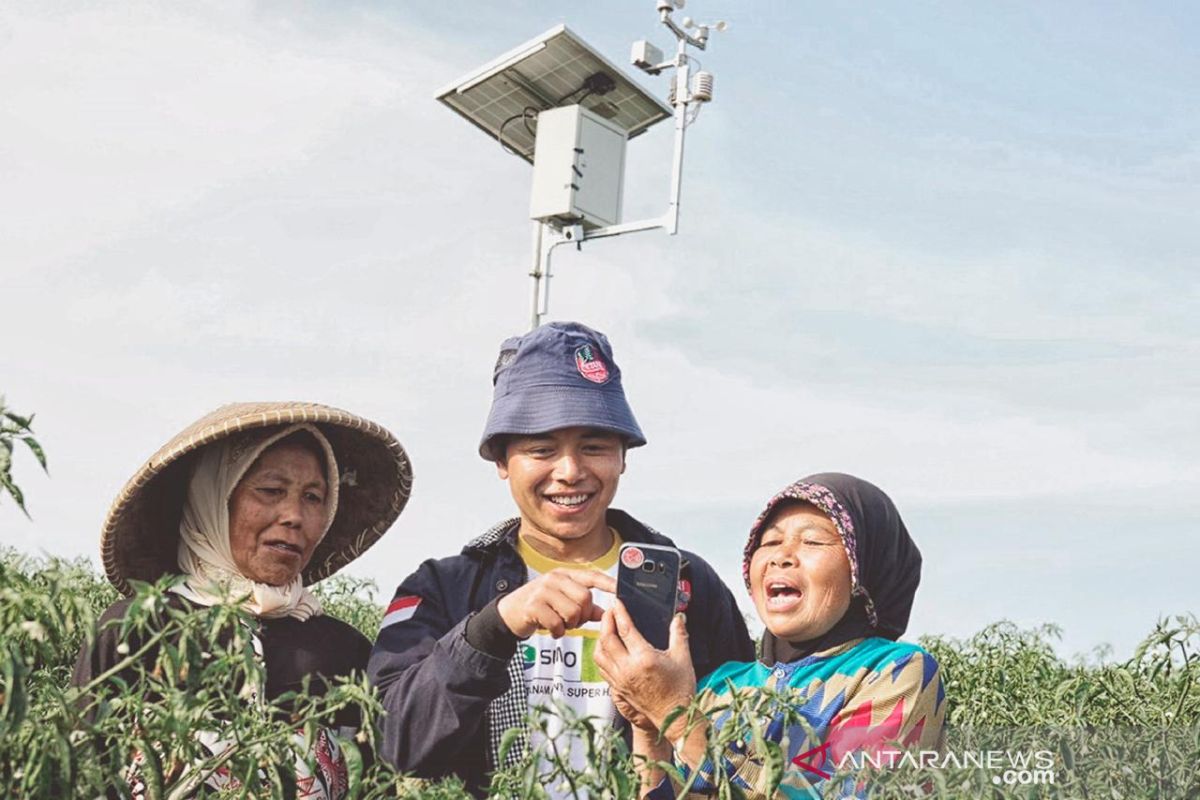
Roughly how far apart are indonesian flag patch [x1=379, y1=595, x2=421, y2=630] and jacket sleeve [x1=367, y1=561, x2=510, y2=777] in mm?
42

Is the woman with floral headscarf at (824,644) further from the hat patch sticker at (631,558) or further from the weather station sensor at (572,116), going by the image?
the weather station sensor at (572,116)

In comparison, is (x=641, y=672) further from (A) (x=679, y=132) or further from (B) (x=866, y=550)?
(A) (x=679, y=132)

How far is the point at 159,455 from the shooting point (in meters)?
2.65

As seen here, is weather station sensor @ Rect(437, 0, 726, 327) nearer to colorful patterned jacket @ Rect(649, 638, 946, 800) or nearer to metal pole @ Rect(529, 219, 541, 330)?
metal pole @ Rect(529, 219, 541, 330)

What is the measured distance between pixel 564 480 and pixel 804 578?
504mm

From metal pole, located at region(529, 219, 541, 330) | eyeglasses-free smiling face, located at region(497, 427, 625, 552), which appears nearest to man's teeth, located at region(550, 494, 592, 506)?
eyeglasses-free smiling face, located at region(497, 427, 625, 552)

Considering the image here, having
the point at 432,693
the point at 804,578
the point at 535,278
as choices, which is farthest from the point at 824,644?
the point at 535,278

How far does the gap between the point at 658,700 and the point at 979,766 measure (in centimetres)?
64

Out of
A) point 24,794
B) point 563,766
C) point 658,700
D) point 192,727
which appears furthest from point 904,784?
point 24,794

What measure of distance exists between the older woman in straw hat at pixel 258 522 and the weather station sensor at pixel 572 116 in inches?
244

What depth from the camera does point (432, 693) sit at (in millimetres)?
2170

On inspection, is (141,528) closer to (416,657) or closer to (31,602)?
(416,657)

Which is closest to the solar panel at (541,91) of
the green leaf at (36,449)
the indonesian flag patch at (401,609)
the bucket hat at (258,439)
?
the bucket hat at (258,439)

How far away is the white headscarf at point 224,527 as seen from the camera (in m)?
2.48
